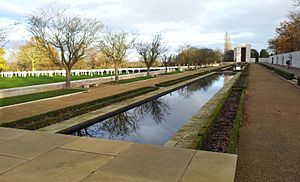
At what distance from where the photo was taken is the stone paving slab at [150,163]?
3.38 metres

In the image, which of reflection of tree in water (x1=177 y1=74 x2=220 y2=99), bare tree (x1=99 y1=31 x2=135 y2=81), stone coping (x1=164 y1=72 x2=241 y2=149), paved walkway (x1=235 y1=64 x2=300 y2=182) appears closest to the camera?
paved walkway (x1=235 y1=64 x2=300 y2=182)

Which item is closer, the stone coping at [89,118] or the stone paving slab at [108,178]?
the stone paving slab at [108,178]

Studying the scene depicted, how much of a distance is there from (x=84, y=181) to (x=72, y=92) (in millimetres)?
11165

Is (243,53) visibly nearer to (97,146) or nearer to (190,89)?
(190,89)

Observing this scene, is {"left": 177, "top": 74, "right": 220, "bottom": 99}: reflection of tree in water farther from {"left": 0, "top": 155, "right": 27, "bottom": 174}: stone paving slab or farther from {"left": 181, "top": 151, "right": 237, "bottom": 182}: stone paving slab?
{"left": 0, "top": 155, "right": 27, "bottom": 174}: stone paving slab

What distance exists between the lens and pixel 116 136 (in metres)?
7.24

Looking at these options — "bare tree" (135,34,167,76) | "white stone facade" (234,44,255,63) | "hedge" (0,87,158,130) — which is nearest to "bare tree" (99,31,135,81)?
"bare tree" (135,34,167,76)

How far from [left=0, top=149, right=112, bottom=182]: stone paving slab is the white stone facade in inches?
4267

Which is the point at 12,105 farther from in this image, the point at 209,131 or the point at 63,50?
the point at 209,131

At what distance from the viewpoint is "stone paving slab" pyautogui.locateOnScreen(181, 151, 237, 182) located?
3.24m

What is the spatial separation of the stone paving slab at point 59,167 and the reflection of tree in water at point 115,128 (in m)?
2.87

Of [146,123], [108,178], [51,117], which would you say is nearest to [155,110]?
[146,123]

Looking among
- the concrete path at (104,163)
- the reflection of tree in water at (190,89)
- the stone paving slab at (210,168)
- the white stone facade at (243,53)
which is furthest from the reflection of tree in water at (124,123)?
the white stone facade at (243,53)

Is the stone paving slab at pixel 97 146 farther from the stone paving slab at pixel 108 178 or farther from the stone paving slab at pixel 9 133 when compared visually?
the stone paving slab at pixel 9 133
